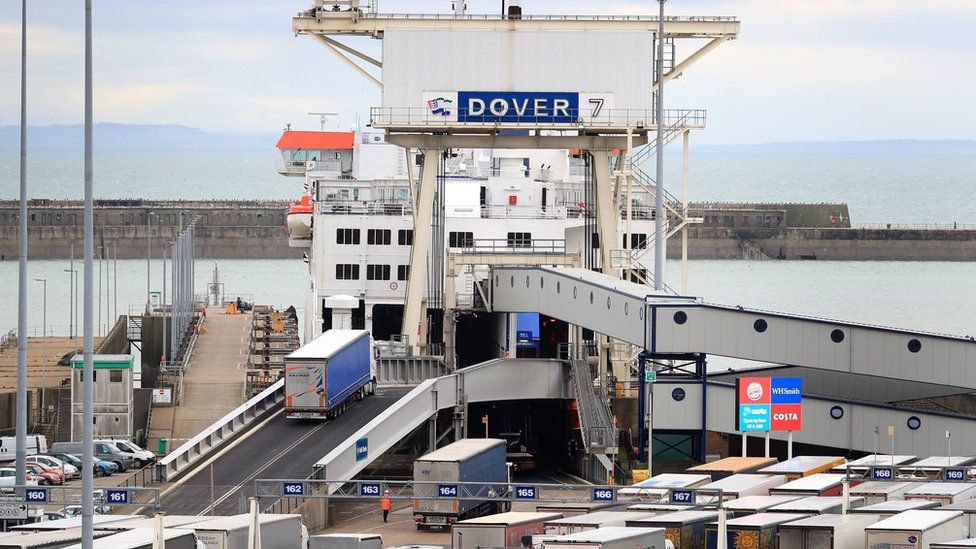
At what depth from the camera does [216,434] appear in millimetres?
58062

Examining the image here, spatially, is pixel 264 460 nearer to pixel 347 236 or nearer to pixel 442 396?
pixel 442 396

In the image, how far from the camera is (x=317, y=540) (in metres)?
39.1

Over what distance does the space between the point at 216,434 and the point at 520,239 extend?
33476mm

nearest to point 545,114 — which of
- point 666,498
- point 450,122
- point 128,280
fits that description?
point 450,122

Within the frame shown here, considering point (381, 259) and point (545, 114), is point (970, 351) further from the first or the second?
A: point (381, 259)

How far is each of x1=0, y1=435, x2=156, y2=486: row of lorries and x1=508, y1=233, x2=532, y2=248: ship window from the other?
88.1ft

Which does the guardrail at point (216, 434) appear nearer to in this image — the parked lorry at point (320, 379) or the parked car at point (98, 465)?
the parked lorry at point (320, 379)

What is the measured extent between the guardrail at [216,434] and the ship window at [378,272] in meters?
21.2

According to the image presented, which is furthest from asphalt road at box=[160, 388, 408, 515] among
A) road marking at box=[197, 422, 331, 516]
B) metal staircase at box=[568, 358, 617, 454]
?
metal staircase at box=[568, 358, 617, 454]

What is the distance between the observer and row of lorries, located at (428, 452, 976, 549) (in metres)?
35.4

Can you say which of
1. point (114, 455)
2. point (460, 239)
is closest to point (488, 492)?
point (114, 455)

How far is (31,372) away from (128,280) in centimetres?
10440

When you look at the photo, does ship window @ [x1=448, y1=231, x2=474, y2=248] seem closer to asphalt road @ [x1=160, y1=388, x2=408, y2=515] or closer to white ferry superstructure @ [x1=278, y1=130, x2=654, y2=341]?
white ferry superstructure @ [x1=278, y1=130, x2=654, y2=341]

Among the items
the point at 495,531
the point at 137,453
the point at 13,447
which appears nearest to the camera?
the point at 495,531
